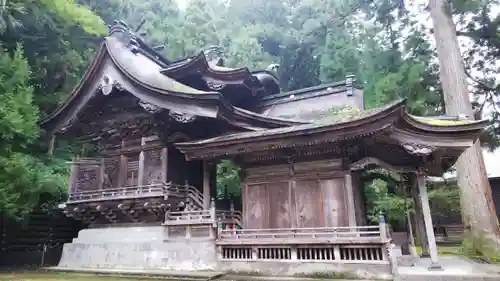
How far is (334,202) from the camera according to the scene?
10062 mm

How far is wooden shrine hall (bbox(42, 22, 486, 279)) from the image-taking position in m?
8.77

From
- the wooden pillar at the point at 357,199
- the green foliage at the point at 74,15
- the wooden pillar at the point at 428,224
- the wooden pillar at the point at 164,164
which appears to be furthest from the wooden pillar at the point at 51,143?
the wooden pillar at the point at 428,224

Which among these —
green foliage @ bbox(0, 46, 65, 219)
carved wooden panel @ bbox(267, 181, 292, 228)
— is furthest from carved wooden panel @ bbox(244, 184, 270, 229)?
green foliage @ bbox(0, 46, 65, 219)

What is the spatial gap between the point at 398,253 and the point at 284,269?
347cm

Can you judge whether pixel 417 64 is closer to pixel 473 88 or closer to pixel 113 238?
pixel 473 88

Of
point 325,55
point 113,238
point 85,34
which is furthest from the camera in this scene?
point 325,55

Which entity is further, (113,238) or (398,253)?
(113,238)

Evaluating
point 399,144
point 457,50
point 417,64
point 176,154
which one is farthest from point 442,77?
point 176,154

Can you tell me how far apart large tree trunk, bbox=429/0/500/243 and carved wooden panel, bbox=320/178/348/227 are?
5.25m

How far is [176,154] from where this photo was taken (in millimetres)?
12258

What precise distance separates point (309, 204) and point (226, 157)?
2.92 meters

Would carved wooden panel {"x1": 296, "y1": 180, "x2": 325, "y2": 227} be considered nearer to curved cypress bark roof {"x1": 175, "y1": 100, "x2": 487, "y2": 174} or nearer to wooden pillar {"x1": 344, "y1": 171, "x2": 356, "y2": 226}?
wooden pillar {"x1": 344, "y1": 171, "x2": 356, "y2": 226}

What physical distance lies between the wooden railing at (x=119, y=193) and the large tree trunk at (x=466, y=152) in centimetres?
1027

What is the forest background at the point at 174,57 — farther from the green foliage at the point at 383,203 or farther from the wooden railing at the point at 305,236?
the wooden railing at the point at 305,236
